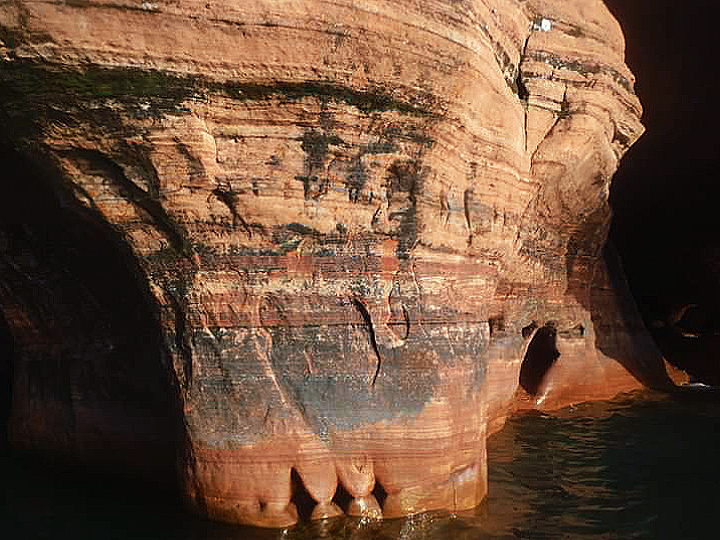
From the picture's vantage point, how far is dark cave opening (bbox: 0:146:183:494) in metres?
5.22

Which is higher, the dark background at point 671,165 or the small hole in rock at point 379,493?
the dark background at point 671,165

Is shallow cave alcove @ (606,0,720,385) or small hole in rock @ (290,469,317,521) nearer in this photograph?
small hole in rock @ (290,469,317,521)

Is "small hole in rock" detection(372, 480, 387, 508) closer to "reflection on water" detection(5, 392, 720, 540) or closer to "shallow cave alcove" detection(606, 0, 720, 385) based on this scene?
"reflection on water" detection(5, 392, 720, 540)

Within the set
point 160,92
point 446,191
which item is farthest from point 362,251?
point 160,92

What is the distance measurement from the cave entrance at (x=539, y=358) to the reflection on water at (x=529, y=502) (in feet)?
5.50

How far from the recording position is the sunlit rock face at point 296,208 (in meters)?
3.64

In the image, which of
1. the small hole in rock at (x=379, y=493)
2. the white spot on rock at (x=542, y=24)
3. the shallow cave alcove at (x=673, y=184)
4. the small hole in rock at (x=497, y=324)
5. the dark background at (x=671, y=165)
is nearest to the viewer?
the small hole in rock at (x=379, y=493)

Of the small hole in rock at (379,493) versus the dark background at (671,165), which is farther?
the dark background at (671,165)

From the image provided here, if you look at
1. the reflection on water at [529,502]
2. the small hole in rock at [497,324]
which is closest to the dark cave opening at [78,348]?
the reflection on water at [529,502]

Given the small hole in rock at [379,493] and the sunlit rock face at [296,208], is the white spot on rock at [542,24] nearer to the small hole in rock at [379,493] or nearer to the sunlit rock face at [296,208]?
the sunlit rock face at [296,208]

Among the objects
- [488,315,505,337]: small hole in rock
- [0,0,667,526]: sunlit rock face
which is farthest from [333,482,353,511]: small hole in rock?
[488,315,505,337]: small hole in rock

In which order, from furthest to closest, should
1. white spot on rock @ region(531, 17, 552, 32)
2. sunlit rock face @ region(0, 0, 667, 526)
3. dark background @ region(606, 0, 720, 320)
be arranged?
dark background @ region(606, 0, 720, 320) < white spot on rock @ region(531, 17, 552, 32) < sunlit rock face @ region(0, 0, 667, 526)

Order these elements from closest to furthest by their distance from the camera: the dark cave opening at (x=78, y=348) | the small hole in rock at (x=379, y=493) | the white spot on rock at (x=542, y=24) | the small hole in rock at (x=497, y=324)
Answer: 1. the small hole in rock at (x=379, y=493)
2. the dark cave opening at (x=78, y=348)
3. the white spot on rock at (x=542, y=24)
4. the small hole in rock at (x=497, y=324)

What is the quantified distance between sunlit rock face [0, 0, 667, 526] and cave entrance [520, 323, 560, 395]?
4.21 metres
